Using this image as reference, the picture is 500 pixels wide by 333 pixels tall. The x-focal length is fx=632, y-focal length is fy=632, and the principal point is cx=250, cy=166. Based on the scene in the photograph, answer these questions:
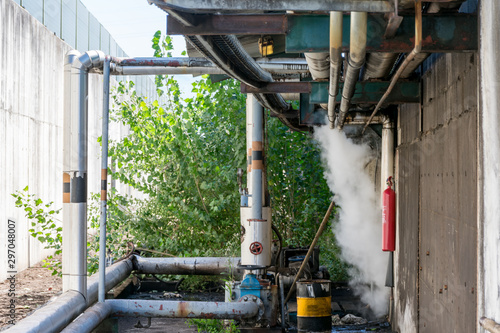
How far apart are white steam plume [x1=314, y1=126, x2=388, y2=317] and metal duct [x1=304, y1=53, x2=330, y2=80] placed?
479 cm

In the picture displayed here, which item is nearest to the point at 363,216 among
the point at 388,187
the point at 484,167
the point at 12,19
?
the point at 388,187

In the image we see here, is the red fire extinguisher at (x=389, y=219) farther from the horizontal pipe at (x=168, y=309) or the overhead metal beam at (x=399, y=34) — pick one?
the overhead metal beam at (x=399, y=34)

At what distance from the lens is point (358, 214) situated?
10.8 m

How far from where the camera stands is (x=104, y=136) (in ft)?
22.9

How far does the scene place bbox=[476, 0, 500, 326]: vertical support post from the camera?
3141mm

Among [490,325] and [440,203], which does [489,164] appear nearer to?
[490,325]

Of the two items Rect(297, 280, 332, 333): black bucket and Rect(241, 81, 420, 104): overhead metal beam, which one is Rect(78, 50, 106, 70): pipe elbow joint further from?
Rect(297, 280, 332, 333): black bucket

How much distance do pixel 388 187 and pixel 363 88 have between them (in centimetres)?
173

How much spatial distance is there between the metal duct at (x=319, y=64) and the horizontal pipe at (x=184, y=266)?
5090mm

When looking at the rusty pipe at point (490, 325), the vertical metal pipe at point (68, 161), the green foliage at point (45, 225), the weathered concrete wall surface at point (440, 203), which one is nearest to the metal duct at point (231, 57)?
the weathered concrete wall surface at point (440, 203)

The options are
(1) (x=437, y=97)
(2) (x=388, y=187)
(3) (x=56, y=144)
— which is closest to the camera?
(1) (x=437, y=97)

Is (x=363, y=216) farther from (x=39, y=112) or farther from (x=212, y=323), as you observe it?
(x=39, y=112)

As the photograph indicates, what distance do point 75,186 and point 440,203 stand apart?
12.2ft

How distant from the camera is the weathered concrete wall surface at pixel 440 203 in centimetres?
401
